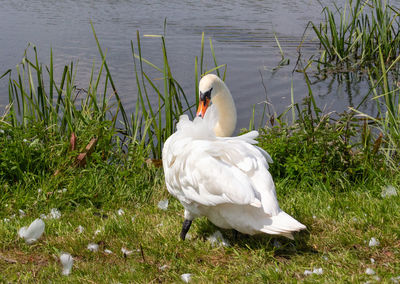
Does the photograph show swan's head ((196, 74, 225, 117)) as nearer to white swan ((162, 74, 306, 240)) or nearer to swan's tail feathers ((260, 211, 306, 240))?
white swan ((162, 74, 306, 240))

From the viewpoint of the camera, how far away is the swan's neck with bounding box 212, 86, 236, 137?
4.62 metres

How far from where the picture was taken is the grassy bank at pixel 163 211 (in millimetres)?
3213

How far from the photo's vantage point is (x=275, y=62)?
34.1 feet

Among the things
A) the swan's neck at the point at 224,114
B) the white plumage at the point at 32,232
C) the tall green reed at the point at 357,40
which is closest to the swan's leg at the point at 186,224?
the white plumage at the point at 32,232

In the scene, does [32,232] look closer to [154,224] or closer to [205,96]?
[154,224]

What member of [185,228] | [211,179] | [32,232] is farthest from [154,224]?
[211,179]

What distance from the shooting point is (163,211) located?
438 centimetres

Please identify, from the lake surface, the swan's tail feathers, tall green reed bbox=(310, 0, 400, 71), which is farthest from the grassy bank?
tall green reed bbox=(310, 0, 400, 71)

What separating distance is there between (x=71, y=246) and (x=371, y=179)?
2.62 m

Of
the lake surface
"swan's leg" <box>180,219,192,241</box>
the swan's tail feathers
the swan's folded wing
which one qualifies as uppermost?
the swan's folded wing

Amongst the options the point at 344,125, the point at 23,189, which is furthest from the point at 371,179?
the point at 23,189

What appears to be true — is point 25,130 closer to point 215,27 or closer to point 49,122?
point 49,122

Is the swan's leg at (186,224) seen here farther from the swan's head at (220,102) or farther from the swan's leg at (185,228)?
the swan's head at (220,102)

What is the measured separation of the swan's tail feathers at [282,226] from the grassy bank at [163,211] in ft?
0.82
